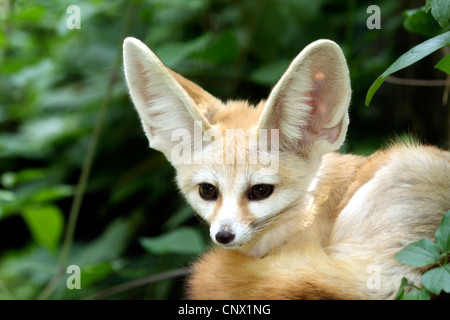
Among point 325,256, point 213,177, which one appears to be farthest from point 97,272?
point 325,256

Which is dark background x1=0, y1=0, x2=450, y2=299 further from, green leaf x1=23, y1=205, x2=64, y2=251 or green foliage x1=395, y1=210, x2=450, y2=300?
green foliage x1=395, y1=210, x2=450, y2=300

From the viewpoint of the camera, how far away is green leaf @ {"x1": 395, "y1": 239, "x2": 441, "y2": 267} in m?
1.81

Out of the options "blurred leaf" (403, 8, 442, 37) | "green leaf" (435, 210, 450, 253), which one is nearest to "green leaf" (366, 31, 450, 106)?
"green leaf" (435, 210, 450, 253)

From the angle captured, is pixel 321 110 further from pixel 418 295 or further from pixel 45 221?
pixel 45 221

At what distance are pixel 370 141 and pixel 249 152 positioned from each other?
6.36ft

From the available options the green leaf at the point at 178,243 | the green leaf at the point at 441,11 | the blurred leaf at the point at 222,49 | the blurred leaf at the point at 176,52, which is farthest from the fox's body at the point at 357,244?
the blurred leaf at the point at 222,49

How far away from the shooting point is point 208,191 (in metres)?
2.42

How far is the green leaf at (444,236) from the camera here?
1.84 meters

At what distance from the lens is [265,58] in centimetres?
463

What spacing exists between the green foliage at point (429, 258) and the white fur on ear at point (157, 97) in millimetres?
1038

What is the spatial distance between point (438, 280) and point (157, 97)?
1.40m

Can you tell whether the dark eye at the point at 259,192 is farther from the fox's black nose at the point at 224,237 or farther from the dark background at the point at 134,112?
the dark background at the point at 134,112

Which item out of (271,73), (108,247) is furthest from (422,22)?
(108,247)

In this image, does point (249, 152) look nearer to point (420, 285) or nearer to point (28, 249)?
point (420, 285)
